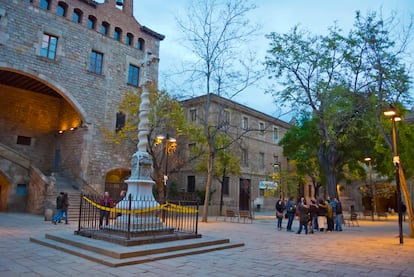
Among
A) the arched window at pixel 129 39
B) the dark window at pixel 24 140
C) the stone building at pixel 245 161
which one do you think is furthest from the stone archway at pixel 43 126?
the stone building at pixel 245 161

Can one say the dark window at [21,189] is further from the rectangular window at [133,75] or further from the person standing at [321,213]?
the person standing at [321,213]

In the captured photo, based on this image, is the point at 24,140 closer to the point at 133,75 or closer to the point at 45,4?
the point at 133,75

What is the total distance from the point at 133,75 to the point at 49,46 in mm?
6916

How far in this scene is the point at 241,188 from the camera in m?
31.1

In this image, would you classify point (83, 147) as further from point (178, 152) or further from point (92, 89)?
point (178, 152)

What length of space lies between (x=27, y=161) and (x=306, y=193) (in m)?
33.4

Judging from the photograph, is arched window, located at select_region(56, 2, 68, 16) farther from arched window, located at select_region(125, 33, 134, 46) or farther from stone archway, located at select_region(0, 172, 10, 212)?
stone archway, located at select_region(0, 172, 10, 212)

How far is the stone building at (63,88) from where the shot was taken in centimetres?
2059

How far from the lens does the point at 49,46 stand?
21.9 m

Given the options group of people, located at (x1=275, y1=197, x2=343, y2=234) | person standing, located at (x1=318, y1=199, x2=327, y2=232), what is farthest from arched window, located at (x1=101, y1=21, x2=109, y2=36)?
person standing, located at (x1=318, y1=199, x2=327, y2=232)

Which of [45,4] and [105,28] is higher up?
[105,28]

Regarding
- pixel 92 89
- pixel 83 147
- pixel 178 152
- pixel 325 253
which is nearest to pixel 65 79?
pixel 92 89

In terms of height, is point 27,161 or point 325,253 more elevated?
point 27,161

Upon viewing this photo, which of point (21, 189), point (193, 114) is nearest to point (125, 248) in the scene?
point (21, 189)
